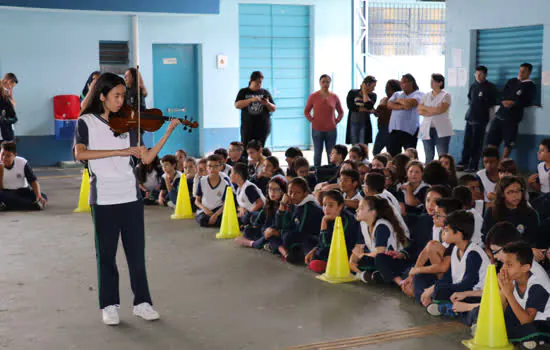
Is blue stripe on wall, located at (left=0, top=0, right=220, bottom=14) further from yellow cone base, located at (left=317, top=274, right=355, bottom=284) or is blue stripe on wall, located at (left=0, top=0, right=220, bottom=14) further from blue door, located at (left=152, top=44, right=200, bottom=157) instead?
yellow cone base, located at (left=317, top=274, right=355, bottom=284)

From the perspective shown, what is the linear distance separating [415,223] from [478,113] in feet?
21.9

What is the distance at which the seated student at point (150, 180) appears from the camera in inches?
456

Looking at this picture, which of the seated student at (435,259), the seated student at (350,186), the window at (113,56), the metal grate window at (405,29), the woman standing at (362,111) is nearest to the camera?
the seated student at (435,259)

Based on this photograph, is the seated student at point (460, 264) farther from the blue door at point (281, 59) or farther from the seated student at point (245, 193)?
the blue door at point (281, 59)

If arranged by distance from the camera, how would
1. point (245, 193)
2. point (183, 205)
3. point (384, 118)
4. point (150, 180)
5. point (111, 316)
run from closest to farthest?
point (111, 316) < point (245, 193) < point (183, 205) < point (150, 180) < point (384, 118)

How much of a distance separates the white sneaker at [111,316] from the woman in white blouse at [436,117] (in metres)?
7.39

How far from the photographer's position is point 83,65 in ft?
52.3

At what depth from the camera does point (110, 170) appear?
18.0ft

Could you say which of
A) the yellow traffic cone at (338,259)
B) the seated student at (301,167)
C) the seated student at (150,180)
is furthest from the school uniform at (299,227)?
the seated student at (150,180)

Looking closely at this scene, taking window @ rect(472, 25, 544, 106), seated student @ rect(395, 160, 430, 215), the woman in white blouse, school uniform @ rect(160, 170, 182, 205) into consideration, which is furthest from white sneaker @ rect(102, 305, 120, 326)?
window @ rect(472, 25, 544, 106)

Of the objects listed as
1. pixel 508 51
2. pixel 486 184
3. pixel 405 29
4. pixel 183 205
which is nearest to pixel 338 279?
pixel 486 184

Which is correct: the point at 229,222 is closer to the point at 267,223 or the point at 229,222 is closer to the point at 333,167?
the point at 267,223

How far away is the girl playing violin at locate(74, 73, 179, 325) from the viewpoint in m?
5.43

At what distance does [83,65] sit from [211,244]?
854cm
